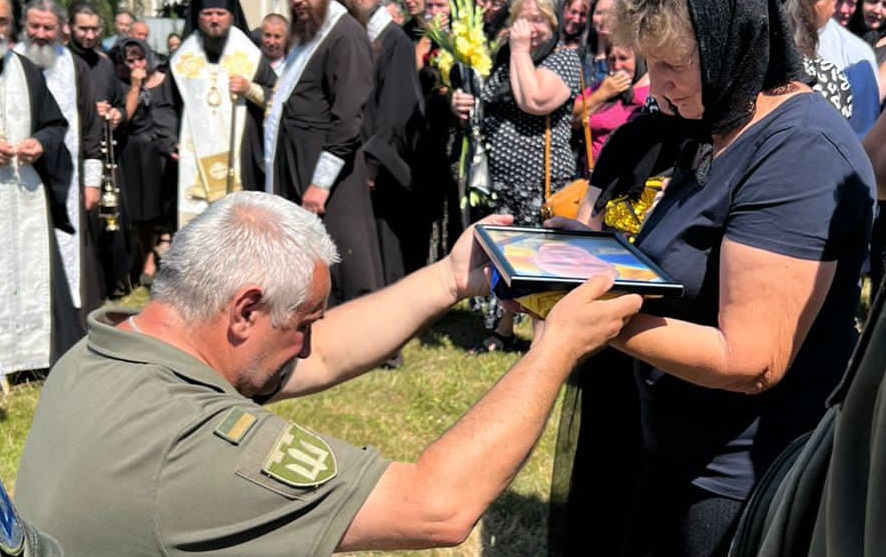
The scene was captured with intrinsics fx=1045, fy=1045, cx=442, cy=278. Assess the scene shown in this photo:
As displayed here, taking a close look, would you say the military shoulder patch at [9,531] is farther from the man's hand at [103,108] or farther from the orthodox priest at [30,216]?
the man's hand at [103,108]

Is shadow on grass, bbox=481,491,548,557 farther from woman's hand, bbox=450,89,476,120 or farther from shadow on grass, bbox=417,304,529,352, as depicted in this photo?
woman's hand, bbox=450,89,476,120

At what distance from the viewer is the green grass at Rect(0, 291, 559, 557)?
12.9 ft

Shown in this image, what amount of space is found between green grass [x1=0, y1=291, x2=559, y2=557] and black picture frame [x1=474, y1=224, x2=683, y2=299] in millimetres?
1967

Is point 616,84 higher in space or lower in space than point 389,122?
higher

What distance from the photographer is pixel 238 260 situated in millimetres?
2008

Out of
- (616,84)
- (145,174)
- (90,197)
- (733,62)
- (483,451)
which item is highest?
(733,62)

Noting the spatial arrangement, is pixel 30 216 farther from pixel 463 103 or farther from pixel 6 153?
pixel 463 103

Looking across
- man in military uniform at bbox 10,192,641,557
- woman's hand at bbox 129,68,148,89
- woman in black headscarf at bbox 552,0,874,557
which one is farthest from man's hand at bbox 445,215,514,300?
woman's hand at bbox 129,68,148,89

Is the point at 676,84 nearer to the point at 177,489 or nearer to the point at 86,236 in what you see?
the point at 177,489

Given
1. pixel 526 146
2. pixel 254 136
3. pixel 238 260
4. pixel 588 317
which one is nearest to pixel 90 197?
pixel 254 136

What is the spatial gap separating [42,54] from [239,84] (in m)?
1.18

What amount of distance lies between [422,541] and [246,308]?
1.84 ft

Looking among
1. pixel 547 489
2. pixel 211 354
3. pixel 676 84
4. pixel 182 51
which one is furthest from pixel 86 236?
pixel 676 84

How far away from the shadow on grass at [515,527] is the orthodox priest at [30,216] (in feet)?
9.69
